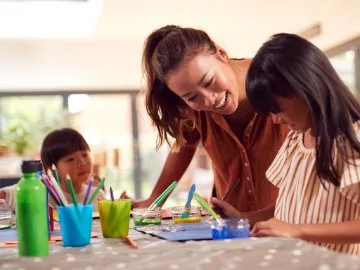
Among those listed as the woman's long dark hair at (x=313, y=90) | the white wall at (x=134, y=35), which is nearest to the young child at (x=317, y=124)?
the woman's long dark hair at (x=313, y=90)

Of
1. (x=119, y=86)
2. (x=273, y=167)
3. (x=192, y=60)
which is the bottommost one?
(x=273, y=167)

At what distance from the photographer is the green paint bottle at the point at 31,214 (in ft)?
3.24

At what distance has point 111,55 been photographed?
668 cm

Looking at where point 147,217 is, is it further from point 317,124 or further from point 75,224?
point 317,124

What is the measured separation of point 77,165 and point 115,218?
989 millimetres

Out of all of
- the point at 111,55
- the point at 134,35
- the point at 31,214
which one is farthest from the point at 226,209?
the point at 111,55

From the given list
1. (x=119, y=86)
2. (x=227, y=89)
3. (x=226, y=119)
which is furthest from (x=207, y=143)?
(x=119, y=86)

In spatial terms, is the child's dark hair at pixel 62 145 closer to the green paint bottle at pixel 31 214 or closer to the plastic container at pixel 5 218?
the plastic container at pixel 5 218

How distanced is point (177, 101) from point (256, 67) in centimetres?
58

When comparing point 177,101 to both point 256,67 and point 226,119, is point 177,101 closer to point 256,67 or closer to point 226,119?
point 226,119

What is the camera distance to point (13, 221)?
62.9 inches

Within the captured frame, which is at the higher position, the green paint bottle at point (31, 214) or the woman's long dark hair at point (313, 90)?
the woman's long dark hair at point (313, 90)

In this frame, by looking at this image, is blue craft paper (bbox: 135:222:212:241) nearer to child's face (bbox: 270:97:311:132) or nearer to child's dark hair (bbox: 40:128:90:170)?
child's face (bbox: 270:97:311:132)

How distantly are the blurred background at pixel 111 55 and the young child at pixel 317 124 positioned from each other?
3.68 meters
